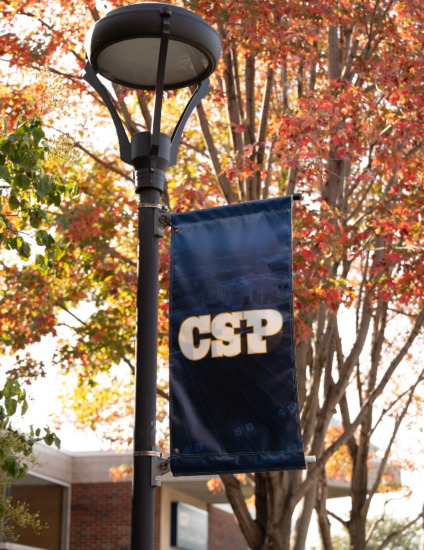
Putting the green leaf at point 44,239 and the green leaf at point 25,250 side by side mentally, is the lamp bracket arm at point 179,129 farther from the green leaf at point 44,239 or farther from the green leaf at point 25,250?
the green leaf at point 25,250

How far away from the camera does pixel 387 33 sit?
366 inches

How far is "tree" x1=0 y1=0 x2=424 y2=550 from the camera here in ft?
27.3

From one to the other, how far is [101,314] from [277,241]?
22.6 ft

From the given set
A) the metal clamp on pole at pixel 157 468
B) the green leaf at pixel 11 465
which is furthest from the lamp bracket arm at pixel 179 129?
the green leaf at pixel 11 465

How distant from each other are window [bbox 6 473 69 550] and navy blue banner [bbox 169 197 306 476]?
1503 cm

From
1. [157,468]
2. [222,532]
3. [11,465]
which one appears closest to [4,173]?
[11,465]

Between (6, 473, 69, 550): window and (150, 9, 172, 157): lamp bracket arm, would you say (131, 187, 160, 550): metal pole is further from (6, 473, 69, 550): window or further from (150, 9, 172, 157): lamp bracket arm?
(6, 473, 69, 550): window

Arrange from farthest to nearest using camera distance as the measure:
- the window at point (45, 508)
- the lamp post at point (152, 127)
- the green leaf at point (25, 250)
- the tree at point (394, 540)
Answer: the tree at point (394, 540)
the window at point (45, 508)
the green leaf at point (25, 250)
the lamp post at point (152, 127)

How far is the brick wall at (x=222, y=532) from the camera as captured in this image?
79.0 feet

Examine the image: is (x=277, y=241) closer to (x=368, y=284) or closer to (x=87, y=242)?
(x=87, y=242)

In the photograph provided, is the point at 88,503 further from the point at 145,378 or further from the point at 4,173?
the point at 145,378

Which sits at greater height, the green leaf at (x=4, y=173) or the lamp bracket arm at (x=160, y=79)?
the lamp bracket arm at (x=160, y=79)

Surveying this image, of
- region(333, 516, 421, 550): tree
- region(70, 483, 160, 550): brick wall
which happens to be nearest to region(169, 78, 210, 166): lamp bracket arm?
region(70, 483, 160, 550): brick wall

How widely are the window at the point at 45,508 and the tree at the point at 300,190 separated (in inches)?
306
